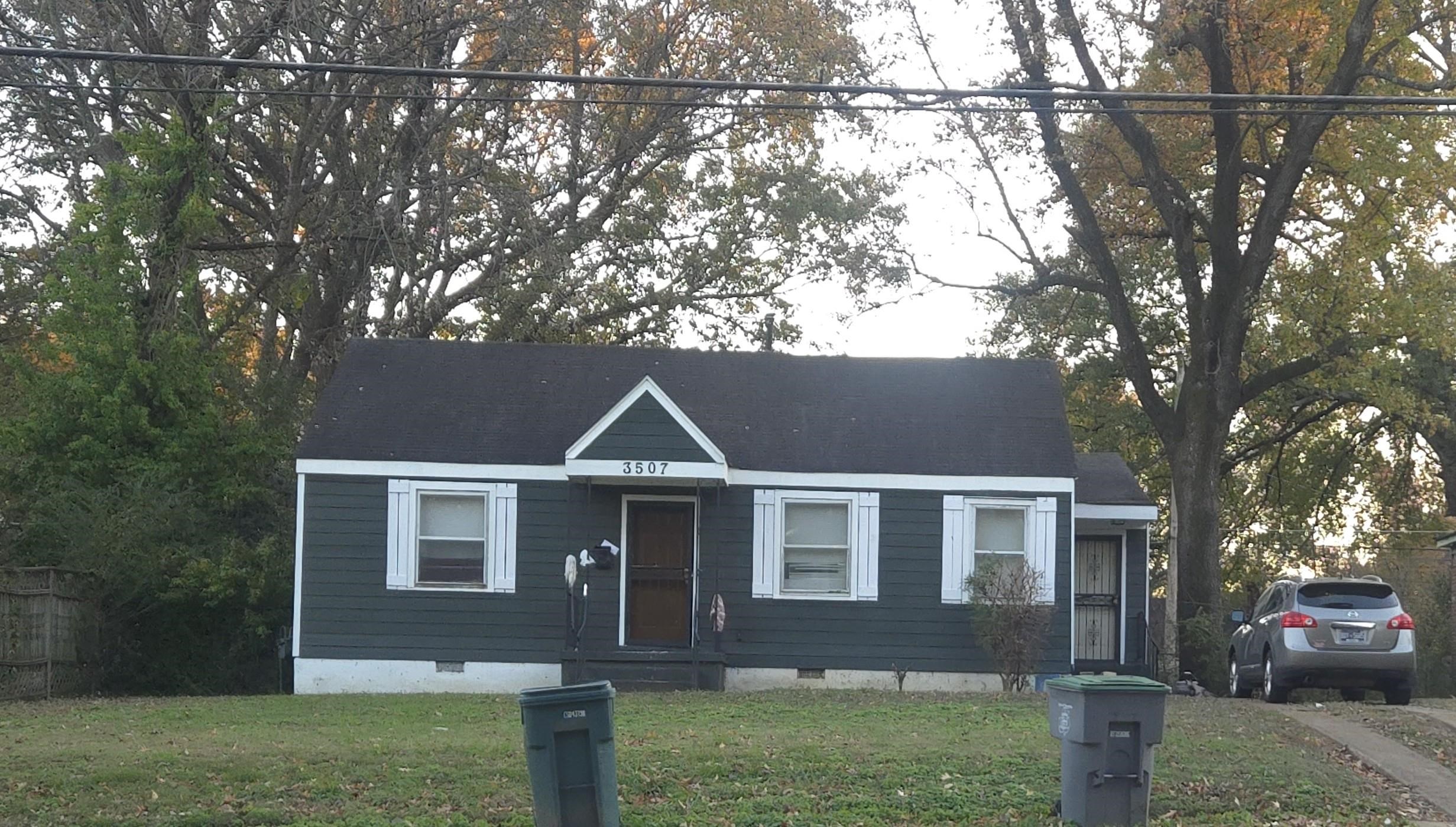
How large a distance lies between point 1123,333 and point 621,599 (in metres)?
11.1

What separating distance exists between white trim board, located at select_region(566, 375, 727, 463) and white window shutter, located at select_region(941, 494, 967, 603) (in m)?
3.29

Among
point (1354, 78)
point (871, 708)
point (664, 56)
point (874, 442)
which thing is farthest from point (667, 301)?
point (871, 708)

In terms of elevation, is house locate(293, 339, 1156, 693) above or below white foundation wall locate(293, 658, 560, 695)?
above

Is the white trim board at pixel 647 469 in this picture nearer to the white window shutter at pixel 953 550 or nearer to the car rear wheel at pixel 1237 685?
the white window shutter at pixel 953 550

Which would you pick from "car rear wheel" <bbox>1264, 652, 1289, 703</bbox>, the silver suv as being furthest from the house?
the silver suv

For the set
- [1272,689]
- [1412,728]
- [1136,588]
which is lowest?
[1272,689]

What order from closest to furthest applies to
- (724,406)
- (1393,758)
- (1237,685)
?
(1393,758), (1237,685), (724,406)

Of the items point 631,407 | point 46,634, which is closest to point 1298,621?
point 631,407

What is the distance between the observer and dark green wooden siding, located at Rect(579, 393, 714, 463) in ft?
70.9

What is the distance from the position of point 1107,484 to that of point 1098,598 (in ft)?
6.01

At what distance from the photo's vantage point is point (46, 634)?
2084 centimetres

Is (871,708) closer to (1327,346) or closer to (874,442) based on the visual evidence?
(874,442)

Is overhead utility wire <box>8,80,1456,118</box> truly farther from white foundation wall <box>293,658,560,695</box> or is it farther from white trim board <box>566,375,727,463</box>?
white foundation wall <box>293,658,560,695</box>

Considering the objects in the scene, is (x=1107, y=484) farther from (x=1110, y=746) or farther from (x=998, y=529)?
(x=1110, y=746)
